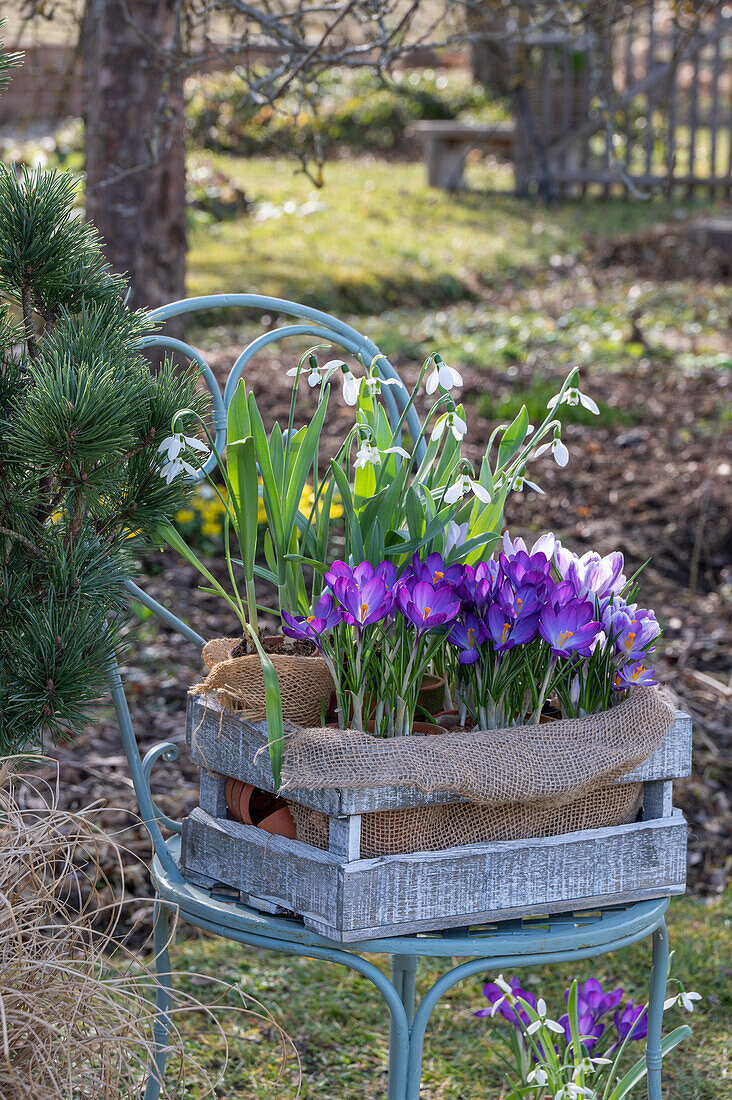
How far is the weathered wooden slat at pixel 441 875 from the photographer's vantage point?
50.3 inches

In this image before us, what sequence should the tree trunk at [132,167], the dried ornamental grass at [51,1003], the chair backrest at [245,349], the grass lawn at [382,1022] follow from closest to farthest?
the dried ornamental grass at [51,1003], the chair backrest at [245,349], the grass lawn at [382,1022], the tree trunk at [132,167]

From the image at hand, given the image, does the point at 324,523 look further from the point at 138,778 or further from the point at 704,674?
the point at 704,674

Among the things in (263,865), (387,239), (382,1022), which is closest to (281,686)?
(263,865)

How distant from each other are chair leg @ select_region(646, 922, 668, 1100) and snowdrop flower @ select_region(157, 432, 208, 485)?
0.87 m

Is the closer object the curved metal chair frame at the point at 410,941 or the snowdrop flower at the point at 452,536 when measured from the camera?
the curved metal chair frame at the point at 410,941

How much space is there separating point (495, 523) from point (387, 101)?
15.4 m

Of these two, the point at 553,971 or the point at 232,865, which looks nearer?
the point at 232,865

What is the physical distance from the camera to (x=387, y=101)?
15.6 m

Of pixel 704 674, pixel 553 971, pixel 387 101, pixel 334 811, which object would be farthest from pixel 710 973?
pixel 387 101

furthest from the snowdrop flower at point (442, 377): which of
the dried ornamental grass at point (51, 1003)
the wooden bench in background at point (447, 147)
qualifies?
the wooden bench in background at point (447, 147)

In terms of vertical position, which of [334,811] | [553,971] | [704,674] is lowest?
Answer: [553,971]

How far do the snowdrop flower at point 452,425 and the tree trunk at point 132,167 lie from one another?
103 inches

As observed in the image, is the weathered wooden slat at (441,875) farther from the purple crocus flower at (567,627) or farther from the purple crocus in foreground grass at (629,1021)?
the purple crocus in foreground grass at (629,1021)

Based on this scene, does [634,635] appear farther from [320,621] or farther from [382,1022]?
[382,1022]
